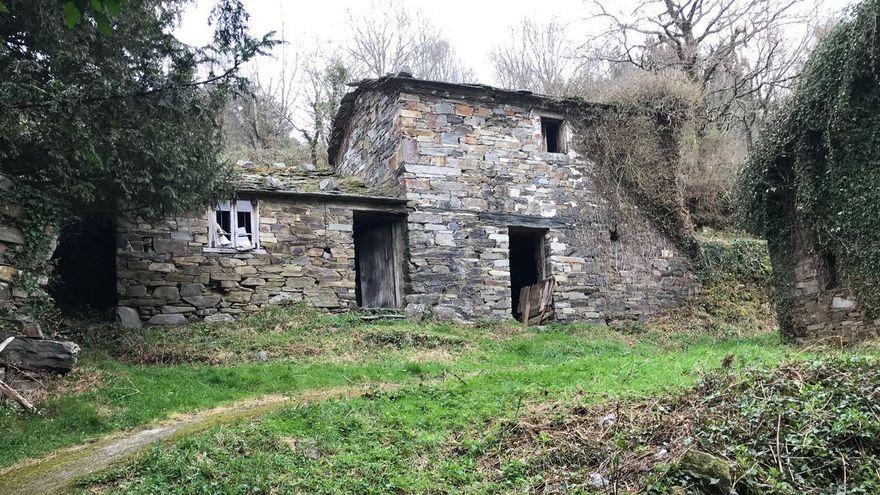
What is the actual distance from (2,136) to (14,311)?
6.51ft

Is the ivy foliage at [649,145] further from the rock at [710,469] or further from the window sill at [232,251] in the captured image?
the rock at [710,469]

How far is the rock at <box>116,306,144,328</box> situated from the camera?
11.0 metres

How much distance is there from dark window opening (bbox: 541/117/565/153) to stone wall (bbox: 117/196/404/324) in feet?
13.9

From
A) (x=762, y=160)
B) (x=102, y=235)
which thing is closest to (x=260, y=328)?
(x=102, y=235)

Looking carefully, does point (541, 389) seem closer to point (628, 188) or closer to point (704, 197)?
point (628, 188)

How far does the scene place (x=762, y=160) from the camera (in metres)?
10.4

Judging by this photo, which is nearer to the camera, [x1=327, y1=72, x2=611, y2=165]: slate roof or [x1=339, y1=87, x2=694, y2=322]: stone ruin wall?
[x1=339, y1=87, x2=694, y2=322]: stone ruin wall

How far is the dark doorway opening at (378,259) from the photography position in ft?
43.5

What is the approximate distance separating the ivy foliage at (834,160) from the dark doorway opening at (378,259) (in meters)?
6.50

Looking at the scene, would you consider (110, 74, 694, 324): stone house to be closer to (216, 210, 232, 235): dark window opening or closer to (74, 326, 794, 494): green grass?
(216, 210, 232, 235): dark window opening

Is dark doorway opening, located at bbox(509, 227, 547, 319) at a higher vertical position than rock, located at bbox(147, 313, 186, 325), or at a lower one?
higher

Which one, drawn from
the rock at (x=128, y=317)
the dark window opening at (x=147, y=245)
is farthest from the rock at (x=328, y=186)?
the rock at (x=128, y=317)

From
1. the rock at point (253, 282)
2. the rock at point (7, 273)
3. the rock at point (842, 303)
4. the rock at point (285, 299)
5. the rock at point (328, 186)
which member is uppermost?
the rock at point (328, 186)

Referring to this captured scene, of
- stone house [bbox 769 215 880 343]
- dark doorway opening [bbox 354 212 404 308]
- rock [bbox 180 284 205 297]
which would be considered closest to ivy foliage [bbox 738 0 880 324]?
stone house [bbox 769 215 880 343]
